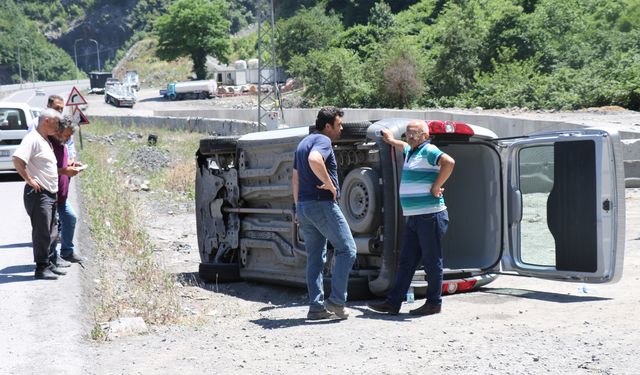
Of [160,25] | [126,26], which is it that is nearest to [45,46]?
[126,26]

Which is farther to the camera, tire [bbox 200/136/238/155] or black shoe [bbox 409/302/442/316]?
tire [bbox 200/136/238/155]

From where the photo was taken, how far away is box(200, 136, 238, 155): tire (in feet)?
38.7

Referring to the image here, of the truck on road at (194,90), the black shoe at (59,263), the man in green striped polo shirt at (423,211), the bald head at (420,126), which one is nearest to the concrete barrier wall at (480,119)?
the bald head at (420,126)

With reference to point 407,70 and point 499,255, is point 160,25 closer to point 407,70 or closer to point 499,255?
point 407,70

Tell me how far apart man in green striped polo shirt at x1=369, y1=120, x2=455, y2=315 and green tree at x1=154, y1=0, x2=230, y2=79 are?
98.5 meters

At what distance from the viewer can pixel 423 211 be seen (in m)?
8.03

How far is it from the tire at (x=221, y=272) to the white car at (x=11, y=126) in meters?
11.5

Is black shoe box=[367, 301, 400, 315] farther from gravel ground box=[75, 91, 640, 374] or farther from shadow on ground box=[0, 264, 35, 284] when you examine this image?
shadow on ground box=[0, 264, 35, 284]

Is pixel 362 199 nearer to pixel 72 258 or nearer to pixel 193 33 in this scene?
pixel 72 258

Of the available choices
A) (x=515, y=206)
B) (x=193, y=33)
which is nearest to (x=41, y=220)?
(x=515, y=206)

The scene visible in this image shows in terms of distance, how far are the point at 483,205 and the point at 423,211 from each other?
176 cm

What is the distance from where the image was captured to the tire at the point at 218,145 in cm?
1178

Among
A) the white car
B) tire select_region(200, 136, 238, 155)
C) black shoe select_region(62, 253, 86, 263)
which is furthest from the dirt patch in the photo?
the white car

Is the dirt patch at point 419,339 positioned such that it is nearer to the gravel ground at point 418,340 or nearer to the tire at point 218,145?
the gravel ground at point 418,340
